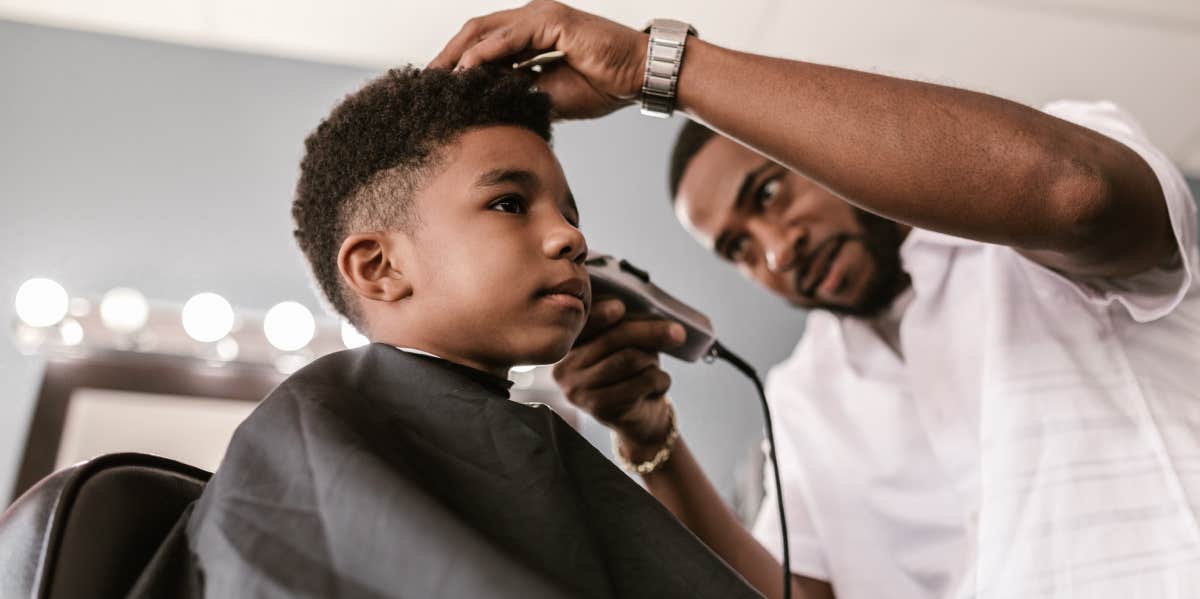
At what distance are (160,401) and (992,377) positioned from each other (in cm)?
191

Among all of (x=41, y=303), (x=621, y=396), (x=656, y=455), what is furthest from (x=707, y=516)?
(x=41, y=303)

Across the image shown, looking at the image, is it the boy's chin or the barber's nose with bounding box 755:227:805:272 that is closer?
the boy's chin

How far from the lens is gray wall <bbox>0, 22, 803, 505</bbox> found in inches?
96.3

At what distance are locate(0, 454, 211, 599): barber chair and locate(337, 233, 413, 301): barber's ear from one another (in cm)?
30

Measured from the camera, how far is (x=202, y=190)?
101 inches

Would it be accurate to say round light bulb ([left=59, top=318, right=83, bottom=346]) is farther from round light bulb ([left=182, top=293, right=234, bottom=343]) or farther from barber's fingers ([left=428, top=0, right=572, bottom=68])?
barber's fingers ([left=428, top=0, right=572, bottom=68])

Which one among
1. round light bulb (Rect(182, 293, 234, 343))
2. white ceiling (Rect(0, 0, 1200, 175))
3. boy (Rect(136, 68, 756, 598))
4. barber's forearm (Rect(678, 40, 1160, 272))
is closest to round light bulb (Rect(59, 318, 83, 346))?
round light bulb (Rect(182, 293, 234, 343))

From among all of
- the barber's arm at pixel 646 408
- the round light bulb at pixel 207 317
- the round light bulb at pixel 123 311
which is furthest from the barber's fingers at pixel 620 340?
the round light bulb at pixel 123 311

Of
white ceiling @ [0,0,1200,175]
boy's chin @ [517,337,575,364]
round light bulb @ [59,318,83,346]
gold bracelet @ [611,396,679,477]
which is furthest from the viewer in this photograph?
white ceiling @ [0,0,1200,175]

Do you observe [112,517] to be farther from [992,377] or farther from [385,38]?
[385,38]

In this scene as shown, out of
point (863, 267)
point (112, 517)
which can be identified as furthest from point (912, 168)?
point (863, 267)

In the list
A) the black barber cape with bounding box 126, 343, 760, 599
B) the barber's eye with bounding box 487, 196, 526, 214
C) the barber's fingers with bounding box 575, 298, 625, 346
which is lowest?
the black barber cape with bounding box 126, 343, 760, 599

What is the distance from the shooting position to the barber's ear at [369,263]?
101 centimetres

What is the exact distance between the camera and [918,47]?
2781 mm
